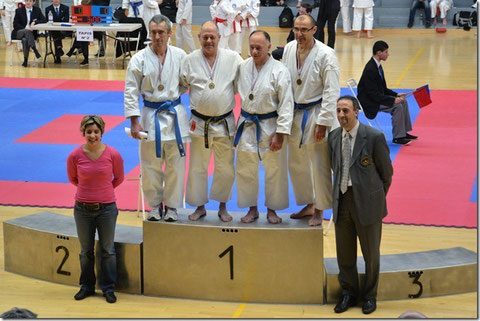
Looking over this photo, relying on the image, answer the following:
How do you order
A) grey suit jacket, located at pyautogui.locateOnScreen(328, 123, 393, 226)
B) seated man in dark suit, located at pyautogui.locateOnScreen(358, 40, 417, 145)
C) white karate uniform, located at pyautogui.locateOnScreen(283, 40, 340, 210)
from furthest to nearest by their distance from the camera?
seated man in dark suit, located at pyautogui.locateOnScreen(358, 40, 417, 145) → white karate uniform, located at pyautogui.locateOnScreen(283, 40, 340, 210) → grey suit jacket, located at pyautogui.locateOnScreen(328, 123, 393, 226)

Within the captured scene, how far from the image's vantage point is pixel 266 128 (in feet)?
20.4

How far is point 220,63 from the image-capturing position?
6.26m

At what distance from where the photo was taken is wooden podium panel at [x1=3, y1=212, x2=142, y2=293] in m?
6.35

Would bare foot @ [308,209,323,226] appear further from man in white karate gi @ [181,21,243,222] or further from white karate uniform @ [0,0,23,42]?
white karate uniform @ [0,0,23,42]

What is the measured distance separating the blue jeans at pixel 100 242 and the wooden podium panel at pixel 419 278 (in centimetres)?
174

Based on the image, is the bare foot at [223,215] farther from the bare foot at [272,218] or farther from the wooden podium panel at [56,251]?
the wooden podium panel at [56,251]

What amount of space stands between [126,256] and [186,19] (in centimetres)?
1184

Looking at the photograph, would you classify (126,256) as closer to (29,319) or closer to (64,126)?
(29,319)

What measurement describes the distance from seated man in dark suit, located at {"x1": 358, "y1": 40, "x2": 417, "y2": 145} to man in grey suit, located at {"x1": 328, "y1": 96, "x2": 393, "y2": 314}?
4557mm

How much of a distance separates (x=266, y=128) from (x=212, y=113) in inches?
18.3

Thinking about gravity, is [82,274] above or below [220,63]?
below

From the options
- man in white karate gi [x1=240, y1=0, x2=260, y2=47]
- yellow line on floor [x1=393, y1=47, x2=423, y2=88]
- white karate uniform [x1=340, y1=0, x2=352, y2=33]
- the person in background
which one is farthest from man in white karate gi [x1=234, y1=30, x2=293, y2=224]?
white karate uniform [x1=340, y1=0, x2=352, y2=33]

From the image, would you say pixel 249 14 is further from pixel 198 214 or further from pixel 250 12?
pixel 198 214

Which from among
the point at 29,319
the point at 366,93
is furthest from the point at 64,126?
the point at 29,319
